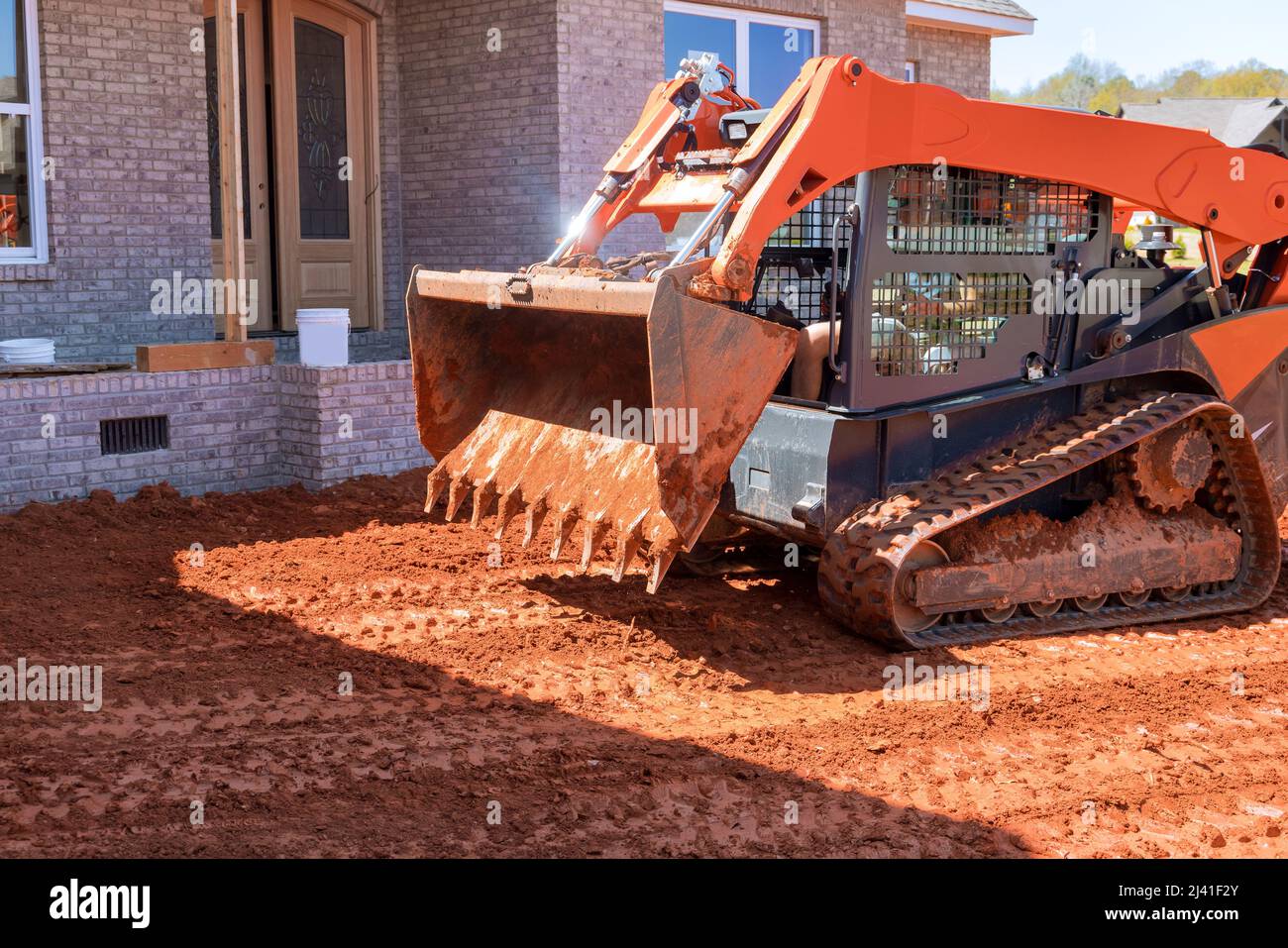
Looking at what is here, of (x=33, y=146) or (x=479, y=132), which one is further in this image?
(x=479, y=132)

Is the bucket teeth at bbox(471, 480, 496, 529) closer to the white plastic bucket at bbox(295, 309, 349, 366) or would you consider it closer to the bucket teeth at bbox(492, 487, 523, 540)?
the bucket teeth at bbox(492, 487, 523, 540)

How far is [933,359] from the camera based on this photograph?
22.4 ft

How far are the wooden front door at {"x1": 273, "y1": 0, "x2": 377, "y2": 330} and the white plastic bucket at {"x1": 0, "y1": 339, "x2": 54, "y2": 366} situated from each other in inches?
122

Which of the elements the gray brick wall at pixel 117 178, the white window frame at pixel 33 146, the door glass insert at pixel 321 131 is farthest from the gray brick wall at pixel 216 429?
the door glass insert at pixel 321 131

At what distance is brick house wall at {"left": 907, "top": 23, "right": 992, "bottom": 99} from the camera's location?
18130mm

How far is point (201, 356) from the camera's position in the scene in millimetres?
9797

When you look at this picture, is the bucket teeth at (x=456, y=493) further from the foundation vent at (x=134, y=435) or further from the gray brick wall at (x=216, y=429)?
the foundation vent at (x=134, y=435)

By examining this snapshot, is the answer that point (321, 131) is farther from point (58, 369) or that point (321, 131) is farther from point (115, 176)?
point (58, 369)

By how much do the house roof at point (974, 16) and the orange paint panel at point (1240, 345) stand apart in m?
9.95

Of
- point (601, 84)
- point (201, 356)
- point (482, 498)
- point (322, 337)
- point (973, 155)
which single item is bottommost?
point (482, 498)

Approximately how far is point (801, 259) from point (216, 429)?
451 centimetres

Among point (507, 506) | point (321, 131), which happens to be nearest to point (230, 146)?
point (321, 131)

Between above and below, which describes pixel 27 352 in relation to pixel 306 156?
below

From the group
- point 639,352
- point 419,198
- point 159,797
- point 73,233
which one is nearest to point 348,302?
point 419,198
